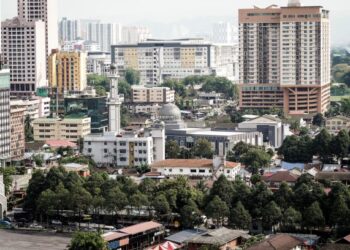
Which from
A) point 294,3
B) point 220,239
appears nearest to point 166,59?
point 294,3

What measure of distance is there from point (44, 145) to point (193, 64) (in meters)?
22.1

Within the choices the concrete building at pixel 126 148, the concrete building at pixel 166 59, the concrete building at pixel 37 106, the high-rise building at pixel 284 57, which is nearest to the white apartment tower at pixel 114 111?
the concrete building at pixel 126 148

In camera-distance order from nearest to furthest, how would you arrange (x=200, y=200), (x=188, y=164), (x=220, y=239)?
(x=220, y=239) → (x=200, y=200) → (x=188, y=164)

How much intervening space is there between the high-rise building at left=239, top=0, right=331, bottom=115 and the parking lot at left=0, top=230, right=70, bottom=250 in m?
15.0

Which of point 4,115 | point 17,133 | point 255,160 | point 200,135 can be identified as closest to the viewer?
point 255,160

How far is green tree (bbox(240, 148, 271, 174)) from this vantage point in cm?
1911

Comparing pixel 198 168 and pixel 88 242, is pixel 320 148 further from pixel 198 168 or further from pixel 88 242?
pixel 88 242

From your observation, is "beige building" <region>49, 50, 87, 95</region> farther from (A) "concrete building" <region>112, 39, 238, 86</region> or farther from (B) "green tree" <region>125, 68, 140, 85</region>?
(A) "concrete building" <region>112, 39, 238, 86</region>

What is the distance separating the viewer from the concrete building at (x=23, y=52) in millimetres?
32000

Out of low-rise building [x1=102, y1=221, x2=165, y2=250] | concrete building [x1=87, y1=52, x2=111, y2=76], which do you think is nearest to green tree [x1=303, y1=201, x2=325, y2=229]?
low-rise building [x1=102, y1=221, x2=165, y2=250]

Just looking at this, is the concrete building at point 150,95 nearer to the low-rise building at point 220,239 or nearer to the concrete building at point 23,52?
the concrete building at point 23,52

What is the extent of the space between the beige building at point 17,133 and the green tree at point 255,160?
183 inches

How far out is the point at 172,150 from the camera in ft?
69.7

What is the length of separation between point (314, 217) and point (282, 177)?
3.35 meters
